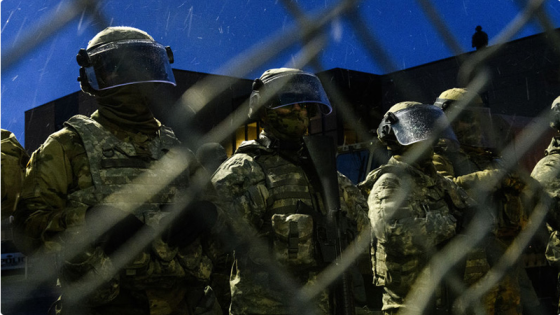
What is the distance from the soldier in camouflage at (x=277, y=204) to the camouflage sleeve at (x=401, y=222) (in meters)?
0.42

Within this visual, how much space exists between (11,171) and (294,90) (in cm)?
144

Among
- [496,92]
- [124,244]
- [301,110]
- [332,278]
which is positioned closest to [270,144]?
[301,110]

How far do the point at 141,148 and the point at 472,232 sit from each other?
237 centimetres

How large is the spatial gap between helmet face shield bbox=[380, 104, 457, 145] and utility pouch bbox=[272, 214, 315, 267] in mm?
1231

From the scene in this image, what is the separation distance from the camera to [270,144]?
333 cm

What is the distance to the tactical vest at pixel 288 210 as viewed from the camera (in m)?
3.01

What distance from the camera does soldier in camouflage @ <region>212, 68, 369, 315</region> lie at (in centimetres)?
303

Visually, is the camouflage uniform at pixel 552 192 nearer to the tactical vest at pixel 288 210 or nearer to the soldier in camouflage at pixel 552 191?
the soldier in camouflage at pixel 552 191

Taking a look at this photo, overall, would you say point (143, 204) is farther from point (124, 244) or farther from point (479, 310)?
point (479, 310)

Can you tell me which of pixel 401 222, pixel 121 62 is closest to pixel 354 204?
pixel 401 222

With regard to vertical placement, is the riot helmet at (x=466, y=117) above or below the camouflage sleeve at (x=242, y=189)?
above

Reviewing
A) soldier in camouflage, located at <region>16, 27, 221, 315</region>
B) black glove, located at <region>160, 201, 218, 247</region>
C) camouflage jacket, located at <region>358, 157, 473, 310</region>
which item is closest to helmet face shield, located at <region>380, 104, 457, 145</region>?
camouflage jacket, located at <region>358, 157, 473, 310</region>

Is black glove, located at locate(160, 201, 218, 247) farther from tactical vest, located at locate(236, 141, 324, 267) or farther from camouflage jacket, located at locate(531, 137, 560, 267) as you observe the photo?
camouflage jacket, located at locate(531, 137, 560, 267)

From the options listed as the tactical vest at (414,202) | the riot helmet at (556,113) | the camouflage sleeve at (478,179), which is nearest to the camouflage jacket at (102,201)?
the tactical vest at (414,202)
